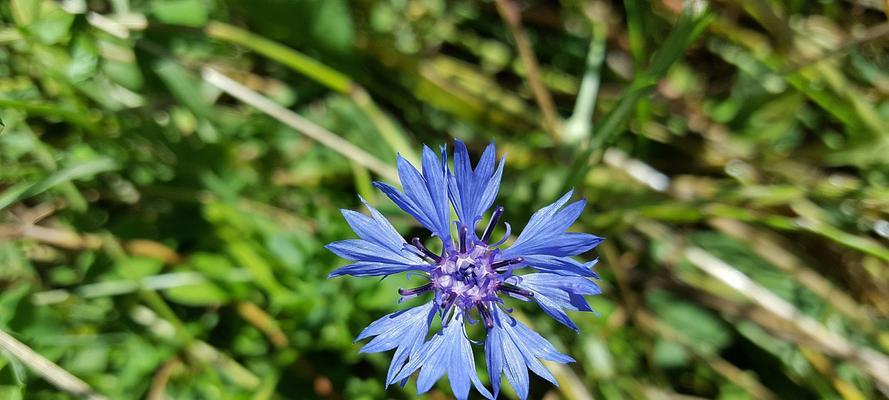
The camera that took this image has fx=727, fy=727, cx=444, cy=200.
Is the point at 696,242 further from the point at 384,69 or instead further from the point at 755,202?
the point at 384,69

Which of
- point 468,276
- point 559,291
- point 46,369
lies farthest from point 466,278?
point 46,369

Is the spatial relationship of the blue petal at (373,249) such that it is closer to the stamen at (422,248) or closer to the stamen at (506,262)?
the stamen at (422,248)

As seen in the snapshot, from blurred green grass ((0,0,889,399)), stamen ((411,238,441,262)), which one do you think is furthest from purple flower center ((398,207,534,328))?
blurred green grass ((0,0,889,399))

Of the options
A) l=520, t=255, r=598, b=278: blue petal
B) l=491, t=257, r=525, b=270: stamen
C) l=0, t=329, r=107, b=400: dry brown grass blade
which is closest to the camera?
l=520, t=255, r=598, b=278: blue petal

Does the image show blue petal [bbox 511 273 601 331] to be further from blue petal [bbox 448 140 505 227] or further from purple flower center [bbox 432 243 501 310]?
blue petal [bbox 448 140 505 227]

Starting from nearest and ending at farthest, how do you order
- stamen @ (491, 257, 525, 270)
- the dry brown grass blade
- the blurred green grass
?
stamen @ (491, 257, 525, 270), the dry brown grass blade, the blurred green grass

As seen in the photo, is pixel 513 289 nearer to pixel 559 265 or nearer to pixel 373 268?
pixel 559 265

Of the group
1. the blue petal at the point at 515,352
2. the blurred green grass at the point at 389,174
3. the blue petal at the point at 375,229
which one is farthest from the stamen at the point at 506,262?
the blurred green grass at the point at 389,174

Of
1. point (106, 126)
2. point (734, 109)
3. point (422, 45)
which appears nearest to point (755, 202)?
point (734, 109)
